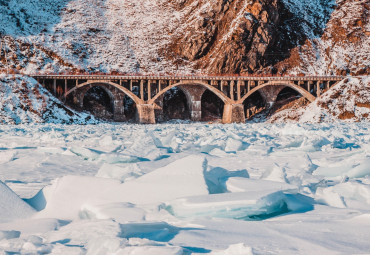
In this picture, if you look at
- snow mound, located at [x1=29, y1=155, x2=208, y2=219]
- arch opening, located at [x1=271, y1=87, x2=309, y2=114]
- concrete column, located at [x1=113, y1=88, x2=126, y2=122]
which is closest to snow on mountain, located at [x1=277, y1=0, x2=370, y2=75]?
arch opening, located at [x1=271, y1=87, x2=309, y2=114]

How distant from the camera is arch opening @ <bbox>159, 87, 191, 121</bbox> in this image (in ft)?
184

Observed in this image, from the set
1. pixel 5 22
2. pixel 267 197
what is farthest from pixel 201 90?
pixel 267 197

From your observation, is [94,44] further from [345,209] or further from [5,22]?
[345,209]

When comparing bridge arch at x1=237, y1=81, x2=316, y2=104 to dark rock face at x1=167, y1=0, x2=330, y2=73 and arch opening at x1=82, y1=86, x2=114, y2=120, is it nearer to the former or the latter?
dark rock face at x1=167, y1=0, x2=330, y2=73

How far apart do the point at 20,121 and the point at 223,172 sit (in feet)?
118

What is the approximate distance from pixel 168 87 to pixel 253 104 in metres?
14.7

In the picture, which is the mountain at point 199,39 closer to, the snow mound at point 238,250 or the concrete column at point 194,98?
the concrete column at point 194,98

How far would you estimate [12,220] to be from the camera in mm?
3172

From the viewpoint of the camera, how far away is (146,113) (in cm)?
4906

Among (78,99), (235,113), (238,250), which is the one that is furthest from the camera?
(235,113)

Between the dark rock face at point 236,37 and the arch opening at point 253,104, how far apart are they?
4.04m

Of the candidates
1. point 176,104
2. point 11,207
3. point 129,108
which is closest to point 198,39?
point 176,104

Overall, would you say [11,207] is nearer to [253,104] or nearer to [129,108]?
[129,108]

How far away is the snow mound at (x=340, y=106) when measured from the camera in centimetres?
4284
